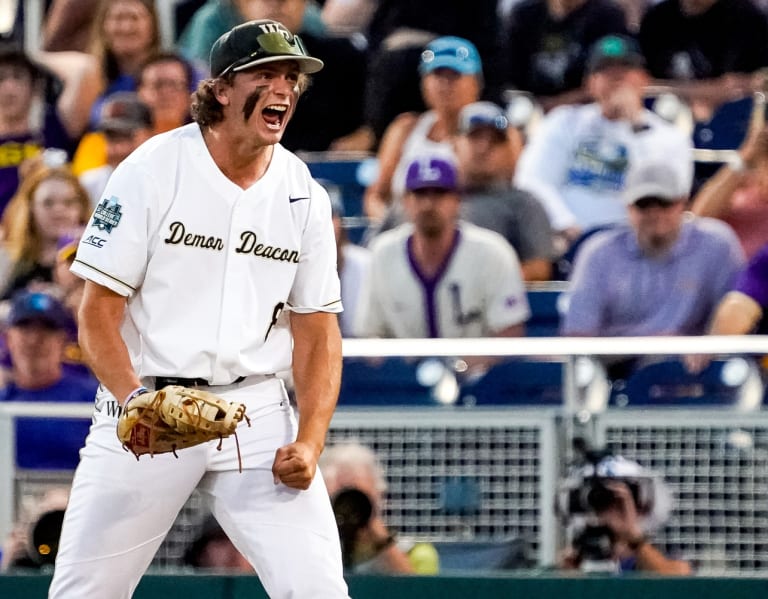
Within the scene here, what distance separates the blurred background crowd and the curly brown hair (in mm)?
2105

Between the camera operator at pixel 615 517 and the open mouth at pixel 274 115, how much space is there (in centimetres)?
203

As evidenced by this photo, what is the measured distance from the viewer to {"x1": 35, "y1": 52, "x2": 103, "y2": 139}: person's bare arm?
27.8 feet

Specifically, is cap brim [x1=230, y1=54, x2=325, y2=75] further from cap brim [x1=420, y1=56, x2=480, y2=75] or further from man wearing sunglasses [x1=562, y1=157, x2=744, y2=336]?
cap brim [x1=420, y1=56, x2=480, y2=75]

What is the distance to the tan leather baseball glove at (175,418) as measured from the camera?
3.26 meters

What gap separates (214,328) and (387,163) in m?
4.33

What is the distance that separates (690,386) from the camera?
5.36 metres

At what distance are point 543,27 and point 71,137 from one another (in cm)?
273

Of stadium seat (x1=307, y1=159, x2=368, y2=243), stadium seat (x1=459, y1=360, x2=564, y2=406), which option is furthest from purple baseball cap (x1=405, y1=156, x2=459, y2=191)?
stadium seat (x1=459, y1=360, x2=564, y2=406)

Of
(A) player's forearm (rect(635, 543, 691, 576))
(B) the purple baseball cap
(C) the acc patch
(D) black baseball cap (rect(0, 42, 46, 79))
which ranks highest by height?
(D) black baseball cap (rect(0, 42, 46, 79))

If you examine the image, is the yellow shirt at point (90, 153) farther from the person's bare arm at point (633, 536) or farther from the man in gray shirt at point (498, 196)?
the person's bare arm at point (633, 536)

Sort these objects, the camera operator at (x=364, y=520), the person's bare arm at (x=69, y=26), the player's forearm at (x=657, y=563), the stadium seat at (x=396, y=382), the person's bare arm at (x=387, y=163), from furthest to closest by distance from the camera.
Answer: the person's bare arm at (x=69, y=26) < the person's bare arm at (x=387, y=163) < the stadium seat at (x=396, y=382) < the camera operator at (x=364, y=520) < the player's forearm at (x=657, y=563)

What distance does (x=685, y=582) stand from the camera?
4.91 metres

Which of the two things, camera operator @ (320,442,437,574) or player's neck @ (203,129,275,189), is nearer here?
player's neck @ (203,129,275,189)

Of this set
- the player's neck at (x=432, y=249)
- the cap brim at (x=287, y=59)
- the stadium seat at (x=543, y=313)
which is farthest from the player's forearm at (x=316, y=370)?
the stadium seat at (x=543, y=313)
